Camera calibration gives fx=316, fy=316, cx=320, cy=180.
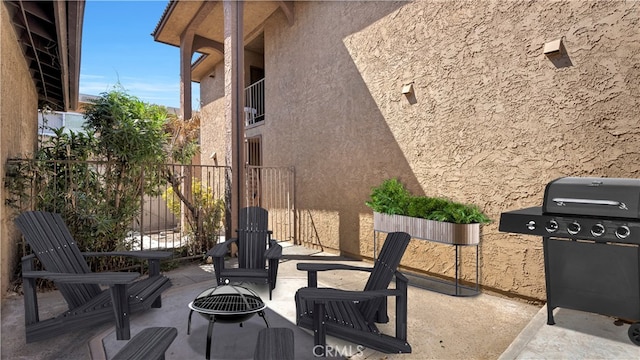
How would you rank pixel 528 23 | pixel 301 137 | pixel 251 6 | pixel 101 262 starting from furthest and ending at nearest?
pixel 251 6 < pixel 301 137 < pixel 101 262 < pixel 528 23

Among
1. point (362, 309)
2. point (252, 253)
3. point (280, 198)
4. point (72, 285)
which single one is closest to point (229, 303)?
point (362, 309)

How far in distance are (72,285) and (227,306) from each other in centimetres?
160

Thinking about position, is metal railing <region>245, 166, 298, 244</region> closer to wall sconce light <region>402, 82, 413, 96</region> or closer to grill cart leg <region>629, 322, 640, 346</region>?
wall sconce light <region>402, 82, 413, 96</region>

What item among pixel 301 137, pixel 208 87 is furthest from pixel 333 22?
pixel 208 87

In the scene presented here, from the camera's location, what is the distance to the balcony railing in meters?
10.3

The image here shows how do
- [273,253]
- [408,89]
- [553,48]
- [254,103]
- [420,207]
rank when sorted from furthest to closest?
[254,103] < [408,89] < [420,207] < [273,253] < [553,48]

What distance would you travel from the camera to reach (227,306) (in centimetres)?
269

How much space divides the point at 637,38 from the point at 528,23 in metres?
1.11

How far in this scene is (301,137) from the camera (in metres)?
7.59

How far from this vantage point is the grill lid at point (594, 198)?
251 centimetres

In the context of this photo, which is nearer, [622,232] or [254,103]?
[622,232]

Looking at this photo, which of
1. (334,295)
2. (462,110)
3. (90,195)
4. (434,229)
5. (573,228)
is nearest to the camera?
(334,295)

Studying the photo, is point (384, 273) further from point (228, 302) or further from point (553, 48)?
point (553, 48)

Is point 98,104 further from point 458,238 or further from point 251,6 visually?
point 458,238
